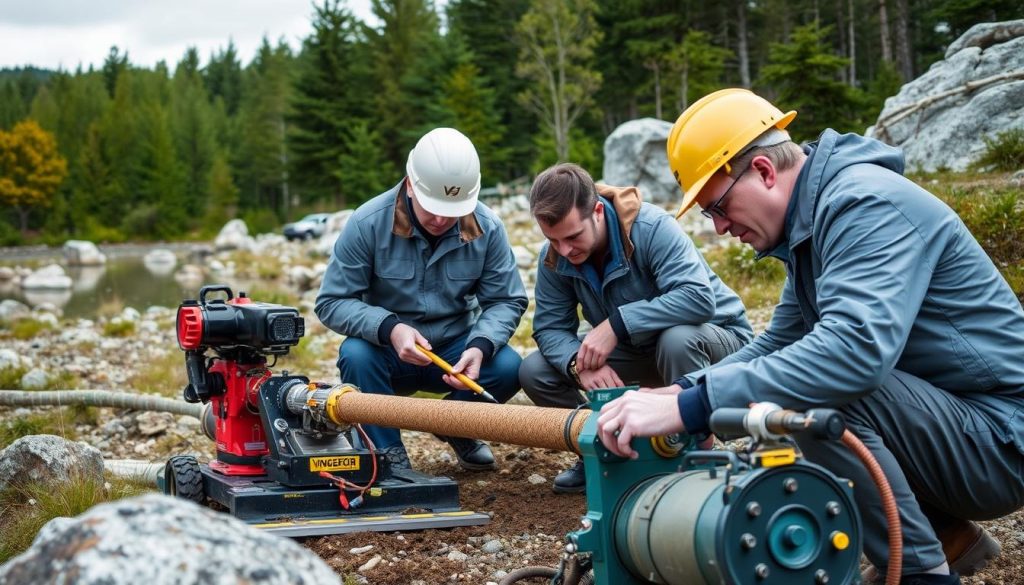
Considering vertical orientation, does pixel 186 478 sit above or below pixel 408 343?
below

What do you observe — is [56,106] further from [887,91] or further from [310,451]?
[310,451]

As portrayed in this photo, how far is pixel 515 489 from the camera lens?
204 inches

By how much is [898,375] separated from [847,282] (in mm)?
431

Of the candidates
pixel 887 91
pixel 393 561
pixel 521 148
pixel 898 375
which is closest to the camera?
pixel 898 375

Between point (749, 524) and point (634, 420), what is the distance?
19.2 inches

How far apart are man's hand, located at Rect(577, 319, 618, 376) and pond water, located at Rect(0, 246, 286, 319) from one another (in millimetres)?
14852

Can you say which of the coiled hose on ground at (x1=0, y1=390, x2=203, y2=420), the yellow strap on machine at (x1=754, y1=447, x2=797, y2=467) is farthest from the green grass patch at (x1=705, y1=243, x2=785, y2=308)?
the yellow strap on machine at (x1=754, y1=447, x2=797, y2=467)

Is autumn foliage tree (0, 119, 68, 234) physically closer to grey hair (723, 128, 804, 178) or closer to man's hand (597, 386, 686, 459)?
grey hair (723, 128, 804, 178)

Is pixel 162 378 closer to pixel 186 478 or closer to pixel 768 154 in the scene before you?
pixel 186 478

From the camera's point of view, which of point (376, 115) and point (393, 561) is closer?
point (393, 561)

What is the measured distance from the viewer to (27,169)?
60938 millimetres

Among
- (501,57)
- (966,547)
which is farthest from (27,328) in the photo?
(501,57)

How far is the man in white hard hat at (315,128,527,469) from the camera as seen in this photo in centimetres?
523

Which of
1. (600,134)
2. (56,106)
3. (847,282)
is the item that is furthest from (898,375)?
(56,106)
